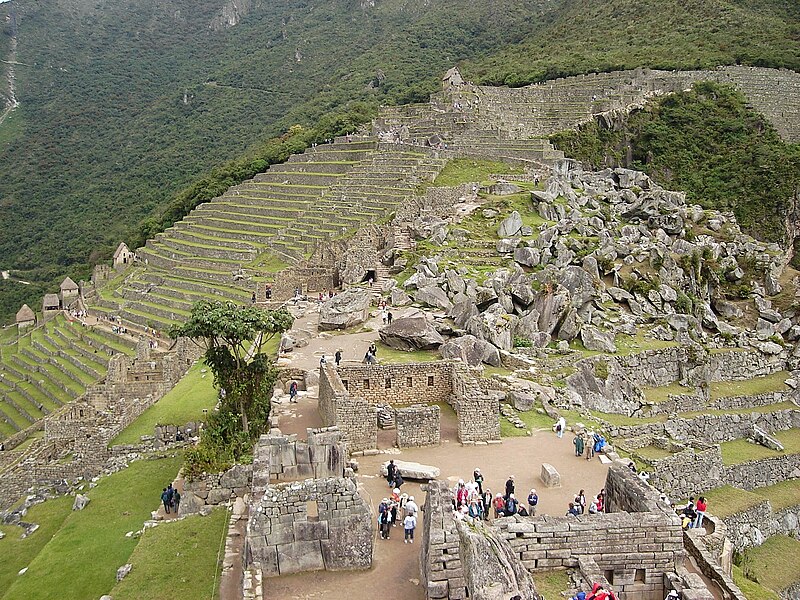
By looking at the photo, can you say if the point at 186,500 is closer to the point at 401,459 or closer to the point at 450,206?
the point at 401,459

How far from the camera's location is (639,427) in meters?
19.0

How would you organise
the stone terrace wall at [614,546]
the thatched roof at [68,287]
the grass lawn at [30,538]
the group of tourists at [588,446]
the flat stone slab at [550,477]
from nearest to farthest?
the stone terrace wall at [614,546] < the flat stone slab at [550,477] < the group of tourists at [588,446] < the grass lawn at [30,538] < the thatched roof at [68,287]

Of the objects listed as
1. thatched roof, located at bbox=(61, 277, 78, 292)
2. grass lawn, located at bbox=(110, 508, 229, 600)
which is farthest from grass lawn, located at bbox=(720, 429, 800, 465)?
thatched roof, located at bbox=(61, 277, 78, 292)

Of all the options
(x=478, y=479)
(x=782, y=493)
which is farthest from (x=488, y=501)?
(x=782, y=493)

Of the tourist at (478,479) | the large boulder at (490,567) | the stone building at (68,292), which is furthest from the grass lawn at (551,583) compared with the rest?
the stone building at (68,292)

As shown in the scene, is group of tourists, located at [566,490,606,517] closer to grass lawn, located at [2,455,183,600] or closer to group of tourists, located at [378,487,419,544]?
group of tourists, located at [378,487,419,544]

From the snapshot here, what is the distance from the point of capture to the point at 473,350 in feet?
63.5

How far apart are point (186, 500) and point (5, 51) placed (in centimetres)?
15829

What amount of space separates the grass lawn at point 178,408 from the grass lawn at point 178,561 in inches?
308

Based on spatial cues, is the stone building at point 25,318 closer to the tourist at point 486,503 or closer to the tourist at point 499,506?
the tourist at point 486,503

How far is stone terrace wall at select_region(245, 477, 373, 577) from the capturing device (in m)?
8.60

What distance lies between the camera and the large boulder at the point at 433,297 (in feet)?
82.0

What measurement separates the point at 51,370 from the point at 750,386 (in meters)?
32.8

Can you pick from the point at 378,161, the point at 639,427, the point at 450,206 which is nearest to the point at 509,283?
the point at 639,427
